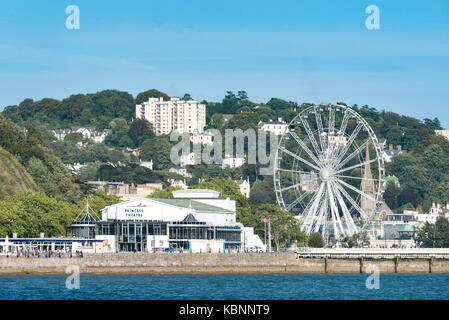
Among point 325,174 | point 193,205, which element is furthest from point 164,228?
point 325,174

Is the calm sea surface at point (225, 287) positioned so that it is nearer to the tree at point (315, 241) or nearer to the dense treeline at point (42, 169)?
the tree at point (315, 241)

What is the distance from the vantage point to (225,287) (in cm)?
10906

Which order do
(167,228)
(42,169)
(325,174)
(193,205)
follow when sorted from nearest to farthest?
1. (167,228)
2. (193,205)
3. (325,174)
4. (42,169)

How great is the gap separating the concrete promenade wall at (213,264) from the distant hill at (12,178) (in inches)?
1628

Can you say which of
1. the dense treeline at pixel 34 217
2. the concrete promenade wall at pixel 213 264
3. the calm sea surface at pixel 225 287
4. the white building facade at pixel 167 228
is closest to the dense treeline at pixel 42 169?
the dense treeline at pixel 34 217

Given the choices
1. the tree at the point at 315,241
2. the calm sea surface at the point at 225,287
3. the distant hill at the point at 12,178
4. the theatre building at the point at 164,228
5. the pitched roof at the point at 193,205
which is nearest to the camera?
the calm sea surface at the point at 225,287

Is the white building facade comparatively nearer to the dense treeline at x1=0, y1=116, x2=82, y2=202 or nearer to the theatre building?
the theatre building

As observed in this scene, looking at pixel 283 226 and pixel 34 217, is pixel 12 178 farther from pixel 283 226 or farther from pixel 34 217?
pixel 283 226

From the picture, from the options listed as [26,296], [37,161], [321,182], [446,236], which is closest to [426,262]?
[321,182]

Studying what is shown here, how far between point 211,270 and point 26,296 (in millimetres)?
38711

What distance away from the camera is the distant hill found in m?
169

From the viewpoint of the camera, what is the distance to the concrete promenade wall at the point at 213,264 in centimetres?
12588

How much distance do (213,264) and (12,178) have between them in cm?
5233
